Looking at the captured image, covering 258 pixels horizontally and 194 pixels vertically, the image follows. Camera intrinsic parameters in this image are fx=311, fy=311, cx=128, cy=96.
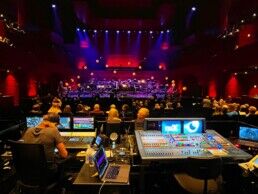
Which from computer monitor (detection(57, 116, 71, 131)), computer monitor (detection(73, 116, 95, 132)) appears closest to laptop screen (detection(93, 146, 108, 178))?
computer monitor (detection(73, 116, 95, 132))

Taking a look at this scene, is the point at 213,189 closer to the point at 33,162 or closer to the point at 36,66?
the point at 33,162

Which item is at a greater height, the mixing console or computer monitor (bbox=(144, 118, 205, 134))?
computer monitor (bbox=(144, 118, 205, 134))

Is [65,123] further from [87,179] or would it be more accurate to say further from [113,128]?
[87,179]

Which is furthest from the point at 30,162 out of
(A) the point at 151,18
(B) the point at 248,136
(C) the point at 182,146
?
(A) the point at 151,18

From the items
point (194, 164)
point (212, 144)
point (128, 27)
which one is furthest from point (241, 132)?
point (128, 27)

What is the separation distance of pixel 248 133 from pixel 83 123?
8.84ft

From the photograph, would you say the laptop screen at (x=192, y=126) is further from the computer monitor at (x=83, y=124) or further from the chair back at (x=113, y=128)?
the computer monitor at (x=83, y=124)

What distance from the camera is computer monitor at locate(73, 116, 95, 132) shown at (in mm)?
5289

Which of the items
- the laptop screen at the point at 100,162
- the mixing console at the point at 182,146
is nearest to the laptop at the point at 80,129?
the mixing console at the point at 182,146

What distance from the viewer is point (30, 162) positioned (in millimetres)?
3389

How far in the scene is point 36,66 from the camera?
57.8 ft

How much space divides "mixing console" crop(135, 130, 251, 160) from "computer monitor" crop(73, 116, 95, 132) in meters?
0.99

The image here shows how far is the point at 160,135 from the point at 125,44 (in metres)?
24.2

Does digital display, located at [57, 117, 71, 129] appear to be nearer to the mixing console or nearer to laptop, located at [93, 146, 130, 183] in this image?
the mixing console
